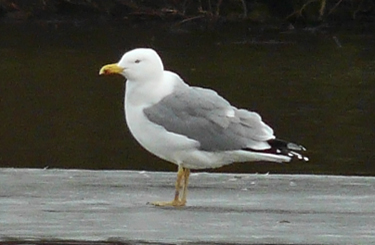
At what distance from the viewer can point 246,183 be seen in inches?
188

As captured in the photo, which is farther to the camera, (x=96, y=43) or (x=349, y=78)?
(x=96, y=43)

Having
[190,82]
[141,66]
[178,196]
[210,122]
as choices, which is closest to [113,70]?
[141,66]

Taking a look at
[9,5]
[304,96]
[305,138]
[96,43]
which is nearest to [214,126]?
[305,138]

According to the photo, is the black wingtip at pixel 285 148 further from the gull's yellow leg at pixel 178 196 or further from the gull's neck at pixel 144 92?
the gull's neck at pixel 144 92

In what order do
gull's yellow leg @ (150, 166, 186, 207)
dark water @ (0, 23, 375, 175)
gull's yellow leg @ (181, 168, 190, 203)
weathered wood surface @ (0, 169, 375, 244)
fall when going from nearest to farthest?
→ weathered wood surface @ (0, 169, 375, 244) < gull's yellow leg @ (150, 166, 186, 207) < gull's yellow leg @ (181, 168, 190, 203) < dark water @ (0, 23, 375, 175)

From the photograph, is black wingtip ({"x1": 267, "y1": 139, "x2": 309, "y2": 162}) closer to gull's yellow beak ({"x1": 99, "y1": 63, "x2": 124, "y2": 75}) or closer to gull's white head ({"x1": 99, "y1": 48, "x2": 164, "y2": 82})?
gull's white head ({"x1": 99, "y1": 48, "x2": 164, "y2": 82})

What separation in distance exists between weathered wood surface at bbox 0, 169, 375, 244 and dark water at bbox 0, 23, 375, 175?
5.72m

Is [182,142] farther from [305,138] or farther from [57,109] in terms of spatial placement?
[57,109]

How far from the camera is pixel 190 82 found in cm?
1709

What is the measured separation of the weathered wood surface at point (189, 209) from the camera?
355cm

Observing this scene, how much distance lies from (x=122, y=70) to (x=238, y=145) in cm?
53

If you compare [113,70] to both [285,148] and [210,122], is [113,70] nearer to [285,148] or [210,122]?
[210,122]

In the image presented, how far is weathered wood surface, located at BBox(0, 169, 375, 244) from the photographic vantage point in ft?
11.6

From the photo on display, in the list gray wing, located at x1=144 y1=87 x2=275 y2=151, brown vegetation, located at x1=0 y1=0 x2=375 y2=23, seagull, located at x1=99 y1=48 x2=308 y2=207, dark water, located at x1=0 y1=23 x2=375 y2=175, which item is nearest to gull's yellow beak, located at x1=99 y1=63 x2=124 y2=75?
seagull, located at x1=99 y1=48 x2=308 y2=207
